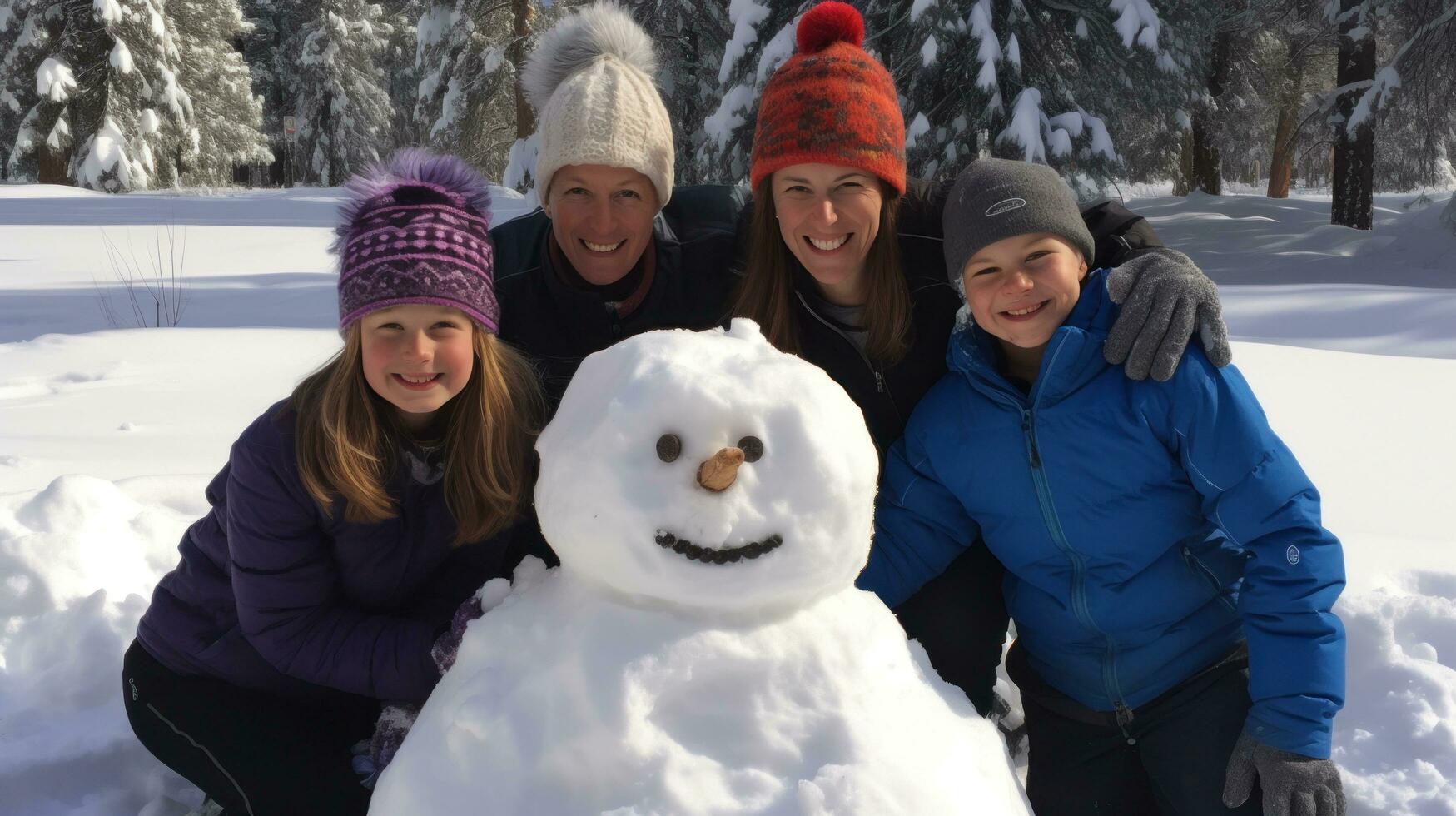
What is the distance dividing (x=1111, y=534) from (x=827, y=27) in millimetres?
1373

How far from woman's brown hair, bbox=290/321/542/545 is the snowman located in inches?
19.7

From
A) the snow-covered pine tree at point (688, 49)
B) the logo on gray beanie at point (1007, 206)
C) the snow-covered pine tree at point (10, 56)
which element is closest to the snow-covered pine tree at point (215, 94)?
the snow-covered pine tree at point (10, 56)

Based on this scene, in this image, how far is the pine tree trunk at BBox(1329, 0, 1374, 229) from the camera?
1261 centimetres

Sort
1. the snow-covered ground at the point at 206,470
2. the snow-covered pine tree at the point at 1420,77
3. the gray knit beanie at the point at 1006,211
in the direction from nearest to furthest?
the gray knit beanie at the point at 1006,211 < the snow-covered ground at the point at 206,470 < the snow-covered pine tree at the point at 1420,77

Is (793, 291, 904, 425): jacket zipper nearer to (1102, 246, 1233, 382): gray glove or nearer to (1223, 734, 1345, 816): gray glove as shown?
(1102, 246, 1233, 382): gray glove

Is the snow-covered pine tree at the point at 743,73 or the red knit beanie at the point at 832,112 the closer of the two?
the red knit beanie at the point at 832,112

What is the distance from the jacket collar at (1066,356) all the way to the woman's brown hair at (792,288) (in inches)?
9.8

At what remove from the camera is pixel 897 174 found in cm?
241

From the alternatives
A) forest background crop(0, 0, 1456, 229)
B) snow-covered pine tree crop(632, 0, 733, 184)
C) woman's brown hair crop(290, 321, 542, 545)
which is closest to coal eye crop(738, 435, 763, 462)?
woman's brown hair crop(290, 321, 542, 545)

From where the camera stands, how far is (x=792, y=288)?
2.47m

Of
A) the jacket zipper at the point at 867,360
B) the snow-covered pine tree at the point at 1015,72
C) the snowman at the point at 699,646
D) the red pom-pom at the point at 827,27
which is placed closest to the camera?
the snowman at the point at 699,646

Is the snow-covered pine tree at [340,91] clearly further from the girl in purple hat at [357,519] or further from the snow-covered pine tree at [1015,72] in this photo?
the girl in purple hat at [357,519]

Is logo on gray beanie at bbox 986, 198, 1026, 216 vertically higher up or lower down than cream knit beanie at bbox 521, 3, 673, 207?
lower down

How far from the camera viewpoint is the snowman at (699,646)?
52.4 inches
